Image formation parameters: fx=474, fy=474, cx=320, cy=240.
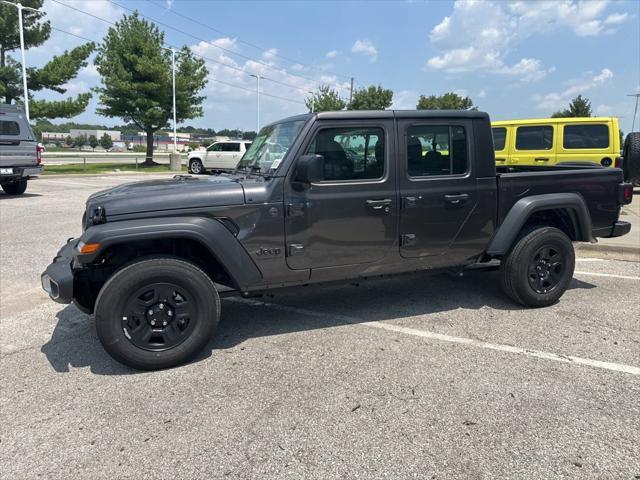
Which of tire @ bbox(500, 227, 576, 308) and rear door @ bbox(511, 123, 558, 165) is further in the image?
rear door @ bbox(511, 123, 558, 165)

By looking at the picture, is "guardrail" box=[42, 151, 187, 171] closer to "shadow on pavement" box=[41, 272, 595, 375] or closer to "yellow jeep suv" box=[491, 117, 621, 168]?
"yellow jeep suv" box=[491, 117, 621, 168]

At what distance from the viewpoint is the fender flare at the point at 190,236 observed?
10.8 feet

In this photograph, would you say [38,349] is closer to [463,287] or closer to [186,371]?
[186,371]

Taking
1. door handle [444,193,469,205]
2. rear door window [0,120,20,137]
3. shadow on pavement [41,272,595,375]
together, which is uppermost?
rear door window [0,120,20,137]

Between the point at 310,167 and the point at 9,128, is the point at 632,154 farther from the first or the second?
the point at 9,128

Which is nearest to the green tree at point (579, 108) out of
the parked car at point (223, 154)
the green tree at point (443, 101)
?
the green tree at point (443, 101)

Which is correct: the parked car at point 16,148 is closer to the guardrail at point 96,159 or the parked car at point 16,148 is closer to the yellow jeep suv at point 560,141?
the yellow jeep suv at point 560,141

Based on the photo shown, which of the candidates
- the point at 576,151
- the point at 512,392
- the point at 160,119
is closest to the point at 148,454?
the point at 512,392

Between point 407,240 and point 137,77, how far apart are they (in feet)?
92.5

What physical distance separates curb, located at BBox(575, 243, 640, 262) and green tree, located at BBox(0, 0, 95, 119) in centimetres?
2539

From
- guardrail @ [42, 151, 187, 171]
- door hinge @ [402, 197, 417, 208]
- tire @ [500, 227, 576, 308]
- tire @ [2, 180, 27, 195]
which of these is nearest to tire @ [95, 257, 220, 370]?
door hinge @ [402, 197, 417, 208]

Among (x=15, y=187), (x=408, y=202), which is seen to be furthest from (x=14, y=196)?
(x=408, y=202)

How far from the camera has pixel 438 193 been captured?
4230 millimetres

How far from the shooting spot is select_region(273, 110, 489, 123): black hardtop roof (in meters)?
3.95
